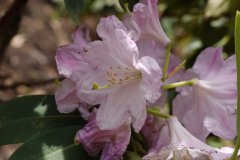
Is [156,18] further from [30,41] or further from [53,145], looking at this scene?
[30,41]

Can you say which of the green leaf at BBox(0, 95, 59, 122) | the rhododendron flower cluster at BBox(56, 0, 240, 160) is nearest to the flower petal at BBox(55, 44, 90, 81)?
the rhododendron flower cluster at BBox(56, 0, 240, 160)

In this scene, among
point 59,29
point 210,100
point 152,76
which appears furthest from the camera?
point 59,29

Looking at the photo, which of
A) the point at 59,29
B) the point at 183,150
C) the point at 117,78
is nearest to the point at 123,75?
the point at 117,78

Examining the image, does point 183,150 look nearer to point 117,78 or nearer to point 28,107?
point 117,78

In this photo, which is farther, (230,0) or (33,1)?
(33,1)

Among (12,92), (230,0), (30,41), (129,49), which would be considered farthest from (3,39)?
(30,41)

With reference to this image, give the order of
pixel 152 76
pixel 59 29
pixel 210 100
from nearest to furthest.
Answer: pixel 152 76, pixel 210 100, pixel 59 29
